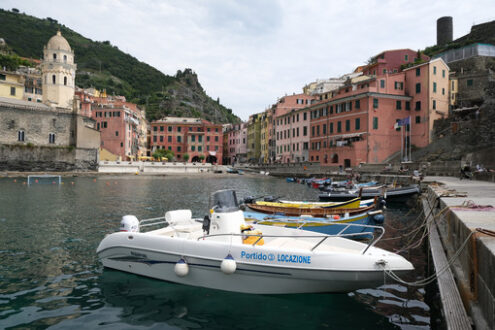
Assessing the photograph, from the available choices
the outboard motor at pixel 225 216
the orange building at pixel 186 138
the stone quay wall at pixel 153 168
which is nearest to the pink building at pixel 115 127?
the stone quay wall at pixel 153 168

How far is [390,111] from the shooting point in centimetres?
4803

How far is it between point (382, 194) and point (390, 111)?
97.7 feet

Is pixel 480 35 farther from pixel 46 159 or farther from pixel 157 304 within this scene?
pixel 46 159

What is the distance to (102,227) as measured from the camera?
1460cm

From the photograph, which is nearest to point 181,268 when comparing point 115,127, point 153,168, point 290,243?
point 290,243

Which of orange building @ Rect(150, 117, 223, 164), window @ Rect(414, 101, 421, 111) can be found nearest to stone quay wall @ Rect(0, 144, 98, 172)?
orange building @ Rect(150, 117, 223, 164)

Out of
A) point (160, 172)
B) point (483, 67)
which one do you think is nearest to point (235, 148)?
point (160, 172)

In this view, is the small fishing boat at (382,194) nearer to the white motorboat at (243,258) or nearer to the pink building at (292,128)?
the white motorboat at (243,258)

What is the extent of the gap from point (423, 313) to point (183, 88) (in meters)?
147

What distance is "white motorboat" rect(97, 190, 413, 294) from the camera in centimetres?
622

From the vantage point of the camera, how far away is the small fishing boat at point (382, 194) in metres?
23.3

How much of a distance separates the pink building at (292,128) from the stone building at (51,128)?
128 feet

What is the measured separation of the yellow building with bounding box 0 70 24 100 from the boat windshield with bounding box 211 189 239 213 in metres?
76.4

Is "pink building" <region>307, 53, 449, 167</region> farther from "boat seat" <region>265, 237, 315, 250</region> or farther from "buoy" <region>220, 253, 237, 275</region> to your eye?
"buoy" <region>220, 253, 237, 275</region>
